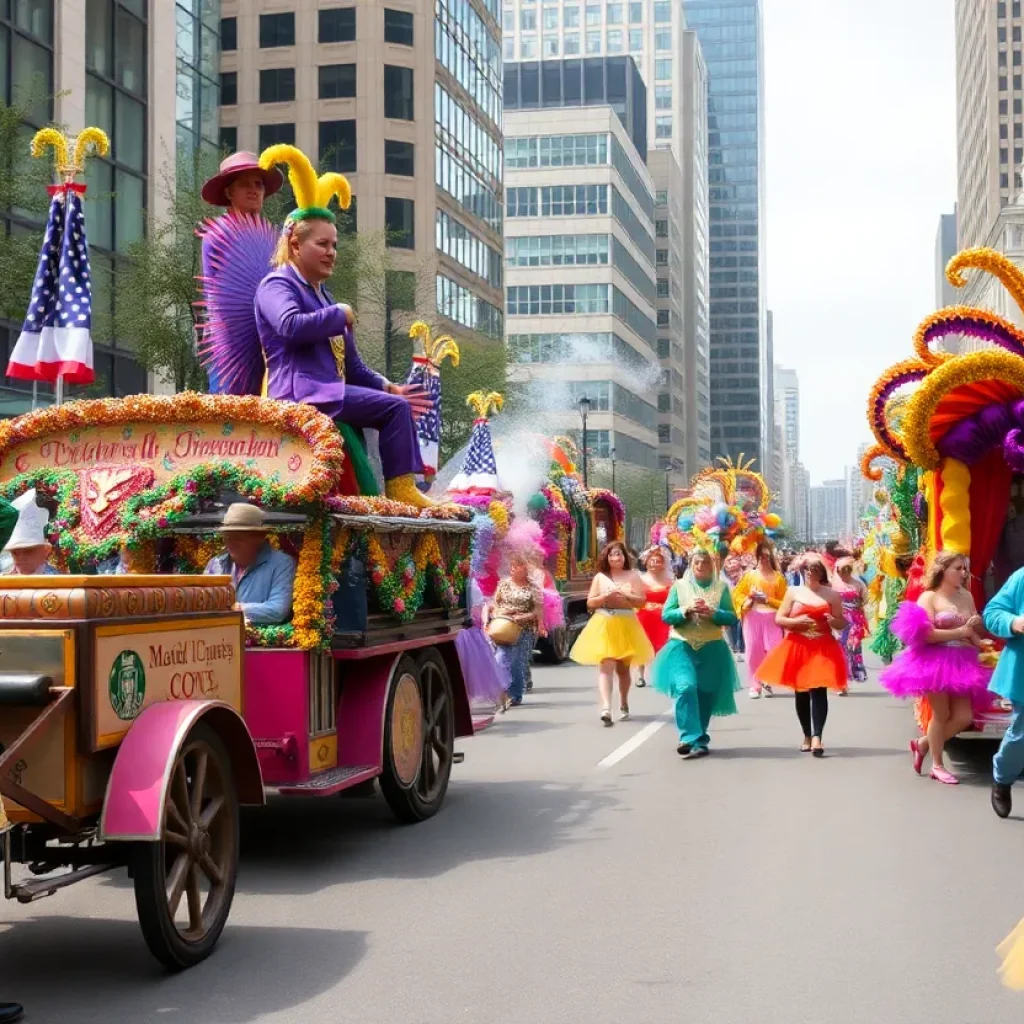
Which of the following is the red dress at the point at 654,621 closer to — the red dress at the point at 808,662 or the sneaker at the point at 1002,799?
the red dress at the point at 808,662

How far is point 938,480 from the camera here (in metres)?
12.3

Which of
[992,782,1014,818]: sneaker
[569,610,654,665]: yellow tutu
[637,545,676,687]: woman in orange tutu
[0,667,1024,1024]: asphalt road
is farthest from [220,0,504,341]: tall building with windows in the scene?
[992,782,1014,818]: sneaker

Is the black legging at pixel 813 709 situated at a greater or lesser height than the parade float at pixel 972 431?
lesser

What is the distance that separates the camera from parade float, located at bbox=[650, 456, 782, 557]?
27.5m

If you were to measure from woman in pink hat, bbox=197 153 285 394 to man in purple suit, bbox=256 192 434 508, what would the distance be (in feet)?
1.12

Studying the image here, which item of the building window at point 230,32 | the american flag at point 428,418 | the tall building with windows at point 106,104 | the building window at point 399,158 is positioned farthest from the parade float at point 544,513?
the building window at point 230,32

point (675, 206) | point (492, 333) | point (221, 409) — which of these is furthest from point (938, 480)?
point (675, 206)

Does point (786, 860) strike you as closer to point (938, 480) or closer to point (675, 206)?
point (938, 480)

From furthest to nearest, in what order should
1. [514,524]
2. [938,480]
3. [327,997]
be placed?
[514,524], [938,480], [327,997]

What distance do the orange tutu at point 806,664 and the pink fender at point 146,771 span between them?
7.52 m

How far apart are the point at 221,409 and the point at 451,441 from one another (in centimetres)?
3755

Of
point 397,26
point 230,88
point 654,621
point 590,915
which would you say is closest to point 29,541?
point 590,915

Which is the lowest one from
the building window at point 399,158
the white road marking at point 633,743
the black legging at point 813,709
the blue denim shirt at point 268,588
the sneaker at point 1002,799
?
the white road marking at point 633,743

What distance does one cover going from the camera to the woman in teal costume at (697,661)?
42.4ft
